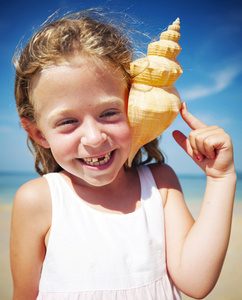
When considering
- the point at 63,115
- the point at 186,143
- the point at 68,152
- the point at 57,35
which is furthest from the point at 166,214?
the point at 57,35

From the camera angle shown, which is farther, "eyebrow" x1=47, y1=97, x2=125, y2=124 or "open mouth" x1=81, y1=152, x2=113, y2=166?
"open mouth" x1=81, y1=152, x2=113, y2=166

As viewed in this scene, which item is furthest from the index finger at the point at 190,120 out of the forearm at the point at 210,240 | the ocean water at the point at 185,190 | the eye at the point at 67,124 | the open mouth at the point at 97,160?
the ocean water at the point at 185,190

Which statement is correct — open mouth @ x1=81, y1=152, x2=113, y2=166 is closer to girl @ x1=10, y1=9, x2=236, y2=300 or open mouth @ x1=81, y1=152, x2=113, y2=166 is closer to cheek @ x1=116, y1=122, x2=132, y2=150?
girl @ x1=10, y1=9, x2=236, y2=300

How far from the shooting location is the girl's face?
1.70 meters

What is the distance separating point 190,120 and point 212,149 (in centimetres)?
31

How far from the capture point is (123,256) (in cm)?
191

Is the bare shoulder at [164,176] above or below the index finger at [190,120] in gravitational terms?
below

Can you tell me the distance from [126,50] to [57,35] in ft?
1.67

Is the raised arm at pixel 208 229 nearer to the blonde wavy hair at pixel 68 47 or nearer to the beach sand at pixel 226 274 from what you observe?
the blonde wavy hair at pixel 68 47

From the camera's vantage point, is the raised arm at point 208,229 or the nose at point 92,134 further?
the raised arm at point 208,229

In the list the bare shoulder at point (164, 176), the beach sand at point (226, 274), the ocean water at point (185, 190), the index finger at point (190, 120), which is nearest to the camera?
the index finger at point (190, 120)

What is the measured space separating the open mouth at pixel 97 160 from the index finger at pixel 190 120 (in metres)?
0.67

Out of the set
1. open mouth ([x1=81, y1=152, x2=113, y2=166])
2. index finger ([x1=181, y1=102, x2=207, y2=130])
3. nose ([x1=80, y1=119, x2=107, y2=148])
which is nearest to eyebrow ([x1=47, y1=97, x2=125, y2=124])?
nose ([x1=80, y1=119, x2=107, y2=148])

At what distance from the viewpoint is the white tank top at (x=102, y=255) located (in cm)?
184
